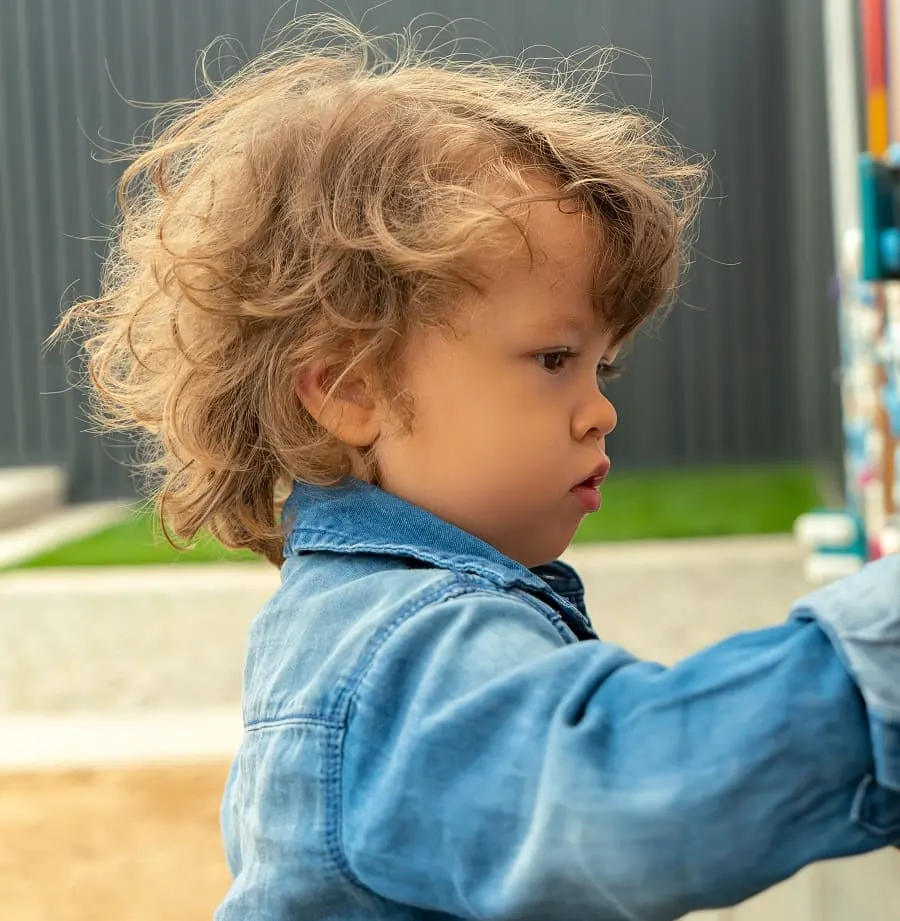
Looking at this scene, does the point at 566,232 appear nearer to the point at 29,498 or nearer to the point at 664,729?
the point at 664,729

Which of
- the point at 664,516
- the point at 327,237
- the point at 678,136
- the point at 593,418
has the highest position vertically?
the point at 678,136

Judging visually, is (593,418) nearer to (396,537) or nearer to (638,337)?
(396,537)

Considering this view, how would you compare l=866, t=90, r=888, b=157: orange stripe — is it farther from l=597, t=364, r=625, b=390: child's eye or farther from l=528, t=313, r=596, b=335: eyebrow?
l=528, t=313, r=596, b=335: eyebrow

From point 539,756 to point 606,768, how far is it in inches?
1.1

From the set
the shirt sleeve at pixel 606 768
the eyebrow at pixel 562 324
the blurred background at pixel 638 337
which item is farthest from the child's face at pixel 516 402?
the blurred background at pixel 638 337

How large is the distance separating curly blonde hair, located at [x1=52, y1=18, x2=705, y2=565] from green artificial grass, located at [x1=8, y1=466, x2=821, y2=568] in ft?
8.44

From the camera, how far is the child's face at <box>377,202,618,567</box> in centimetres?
75

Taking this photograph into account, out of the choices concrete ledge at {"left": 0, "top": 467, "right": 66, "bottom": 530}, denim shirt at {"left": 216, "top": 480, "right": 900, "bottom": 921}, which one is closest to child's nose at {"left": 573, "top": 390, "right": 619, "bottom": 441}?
denim shirt at {"left": 216, "top": 480, "right": 900, "bottom": 921}

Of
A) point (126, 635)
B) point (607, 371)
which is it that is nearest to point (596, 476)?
point (607, 371)

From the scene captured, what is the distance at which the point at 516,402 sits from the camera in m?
0.75

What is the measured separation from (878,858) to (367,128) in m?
0.75

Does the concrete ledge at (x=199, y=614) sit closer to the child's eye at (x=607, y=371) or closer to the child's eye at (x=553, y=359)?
the child's eye at (x=607, y=371)

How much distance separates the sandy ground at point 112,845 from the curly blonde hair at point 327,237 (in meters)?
1.03

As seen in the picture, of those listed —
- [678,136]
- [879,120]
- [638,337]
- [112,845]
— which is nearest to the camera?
[112,845]
